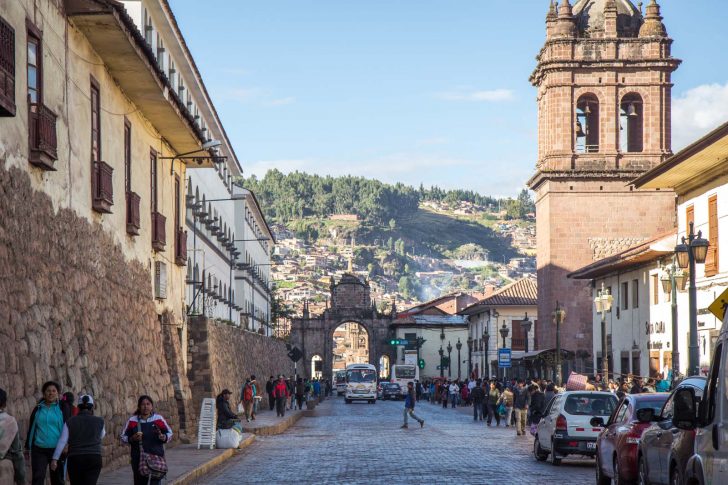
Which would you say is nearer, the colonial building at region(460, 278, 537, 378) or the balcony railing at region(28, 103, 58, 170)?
the balcony railing at region(28, 103, 58, 170)

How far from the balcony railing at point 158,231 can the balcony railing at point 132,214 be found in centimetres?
259

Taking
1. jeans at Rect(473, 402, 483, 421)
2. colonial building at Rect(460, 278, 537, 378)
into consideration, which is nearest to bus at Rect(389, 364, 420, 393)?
colonial building at Rect(460, 278, 537, 378)

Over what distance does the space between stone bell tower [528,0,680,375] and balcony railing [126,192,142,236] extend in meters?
39.6

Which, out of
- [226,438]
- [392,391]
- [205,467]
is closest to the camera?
[205,467]

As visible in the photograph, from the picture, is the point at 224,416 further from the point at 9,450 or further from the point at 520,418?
the point at 9,450

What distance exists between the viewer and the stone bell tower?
62.9m

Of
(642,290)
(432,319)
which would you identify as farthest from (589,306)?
(432,319)

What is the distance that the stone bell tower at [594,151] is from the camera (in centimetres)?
6294

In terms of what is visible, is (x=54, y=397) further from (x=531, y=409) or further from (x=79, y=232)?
(x=531, y=409)

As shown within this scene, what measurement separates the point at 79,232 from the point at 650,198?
47600 mm

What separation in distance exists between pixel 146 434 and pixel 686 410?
698cm

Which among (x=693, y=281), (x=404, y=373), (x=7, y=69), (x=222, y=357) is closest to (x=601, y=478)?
(x=693, y=281)

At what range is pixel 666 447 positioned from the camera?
13898 mm

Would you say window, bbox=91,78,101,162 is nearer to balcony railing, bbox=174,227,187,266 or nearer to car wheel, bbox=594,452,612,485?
car wheel, bbox=594,452,612,485
